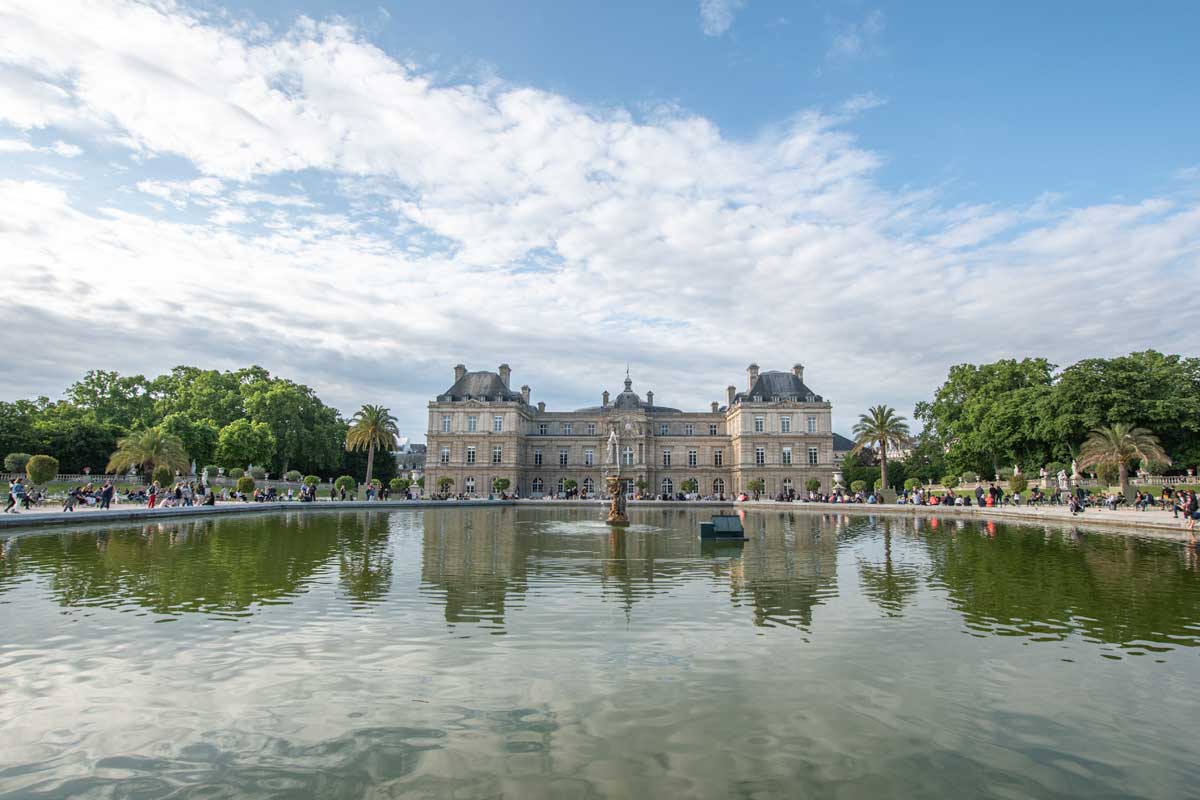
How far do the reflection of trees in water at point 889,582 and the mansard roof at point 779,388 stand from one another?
196ft

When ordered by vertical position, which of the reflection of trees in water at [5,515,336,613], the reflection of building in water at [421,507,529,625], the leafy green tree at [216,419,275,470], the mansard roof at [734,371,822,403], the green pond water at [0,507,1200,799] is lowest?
the green pond water at [0,507,1200,799]

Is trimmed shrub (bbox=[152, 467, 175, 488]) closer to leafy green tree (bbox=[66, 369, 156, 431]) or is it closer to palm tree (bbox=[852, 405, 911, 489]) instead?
leafy green tree (bbox=[66, 369, 156, 431])

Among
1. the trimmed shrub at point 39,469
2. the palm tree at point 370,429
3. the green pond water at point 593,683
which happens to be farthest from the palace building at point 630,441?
the green pond water at point 593,683

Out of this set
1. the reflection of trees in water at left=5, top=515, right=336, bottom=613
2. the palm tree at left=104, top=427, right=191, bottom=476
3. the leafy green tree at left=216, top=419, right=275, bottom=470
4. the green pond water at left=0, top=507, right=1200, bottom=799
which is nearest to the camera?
the green pond water at left=0, top=507, right=1200, bottom=799

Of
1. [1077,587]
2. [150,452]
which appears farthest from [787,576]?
[150,452]

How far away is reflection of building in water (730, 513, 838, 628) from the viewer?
38.4 ft

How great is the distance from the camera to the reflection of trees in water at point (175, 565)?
40.6 feet

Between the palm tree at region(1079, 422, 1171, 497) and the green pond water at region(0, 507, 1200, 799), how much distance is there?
96.2 feet

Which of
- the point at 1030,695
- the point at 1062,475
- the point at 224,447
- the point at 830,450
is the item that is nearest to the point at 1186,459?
the point at 1062,475

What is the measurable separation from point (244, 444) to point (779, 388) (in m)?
54.7

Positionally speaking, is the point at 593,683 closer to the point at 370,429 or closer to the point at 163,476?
the point at 163,476

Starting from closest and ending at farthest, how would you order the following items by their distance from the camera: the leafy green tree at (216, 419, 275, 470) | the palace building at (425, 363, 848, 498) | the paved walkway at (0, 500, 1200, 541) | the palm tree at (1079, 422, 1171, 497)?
the paved walkway at (0, 500, 1200, 541) < the palm tree at (1079, 422, 1171, 497) < the leafy green tree at (216, 419, 275, 470) < the palace building at (425, 363, 848, 498)

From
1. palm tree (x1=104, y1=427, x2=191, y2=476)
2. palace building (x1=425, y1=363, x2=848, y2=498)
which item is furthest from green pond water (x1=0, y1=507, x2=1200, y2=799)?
palace building (x1=425, y1=363, x2=848, y2=498)

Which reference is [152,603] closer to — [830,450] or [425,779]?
[425,779]
